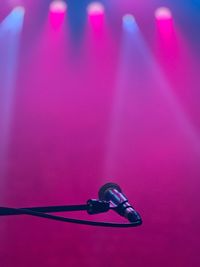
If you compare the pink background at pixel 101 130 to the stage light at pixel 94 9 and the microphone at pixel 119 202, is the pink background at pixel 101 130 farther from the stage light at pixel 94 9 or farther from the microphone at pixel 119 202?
the microphone at pixel 119 202

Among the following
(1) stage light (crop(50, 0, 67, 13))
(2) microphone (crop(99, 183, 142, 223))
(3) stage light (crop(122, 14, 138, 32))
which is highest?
(1) stage light (crop(50, 0, 67, 13))

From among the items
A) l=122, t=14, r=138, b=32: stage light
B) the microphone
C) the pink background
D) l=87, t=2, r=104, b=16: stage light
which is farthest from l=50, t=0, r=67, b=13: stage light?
the microphone

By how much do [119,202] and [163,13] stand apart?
2.25 metres

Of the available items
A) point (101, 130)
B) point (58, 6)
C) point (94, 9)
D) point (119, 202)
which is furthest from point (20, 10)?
point (119, 202)

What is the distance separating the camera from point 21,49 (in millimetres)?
2885

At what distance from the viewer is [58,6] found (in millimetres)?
2965

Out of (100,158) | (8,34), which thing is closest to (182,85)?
(100,158)

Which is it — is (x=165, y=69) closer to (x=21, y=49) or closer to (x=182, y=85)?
(x=182, y=85)

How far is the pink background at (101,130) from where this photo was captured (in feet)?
8.67

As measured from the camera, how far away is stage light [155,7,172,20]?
10.0ft

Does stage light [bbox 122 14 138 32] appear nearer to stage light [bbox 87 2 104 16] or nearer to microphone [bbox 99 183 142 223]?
stage light [bbox 87 2 104 16]

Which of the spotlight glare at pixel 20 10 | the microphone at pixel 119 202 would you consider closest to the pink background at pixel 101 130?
the spotlight glare at pixel 20 10

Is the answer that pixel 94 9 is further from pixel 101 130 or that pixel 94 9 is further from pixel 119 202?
pixel 119 202

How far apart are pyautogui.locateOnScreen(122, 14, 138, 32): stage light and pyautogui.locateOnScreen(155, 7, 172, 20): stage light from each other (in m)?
0.19
